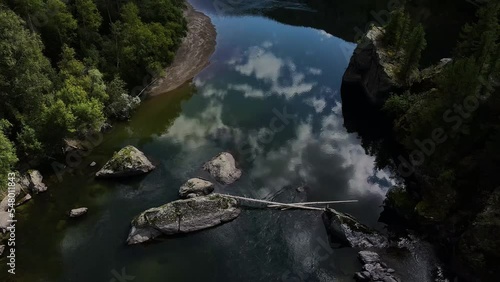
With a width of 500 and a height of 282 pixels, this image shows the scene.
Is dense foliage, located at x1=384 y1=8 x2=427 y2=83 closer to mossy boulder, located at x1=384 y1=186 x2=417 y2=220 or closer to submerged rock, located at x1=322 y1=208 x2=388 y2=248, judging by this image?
mossy boulder, located at x1=384 y1=186 x2=417 y2=220

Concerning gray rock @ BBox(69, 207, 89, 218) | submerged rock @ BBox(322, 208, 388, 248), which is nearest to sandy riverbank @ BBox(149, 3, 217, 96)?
gray rock @ BBox(69, 207, 89, 218)

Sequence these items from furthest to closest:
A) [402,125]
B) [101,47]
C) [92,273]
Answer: [101,47] → [402,125] → [92,273]

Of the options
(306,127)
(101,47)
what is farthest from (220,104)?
(101,47)

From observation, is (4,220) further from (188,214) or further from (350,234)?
(350,234)

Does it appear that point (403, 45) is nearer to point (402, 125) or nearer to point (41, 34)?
point (402, 125)

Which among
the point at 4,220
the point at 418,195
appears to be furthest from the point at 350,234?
the point at 4,220
